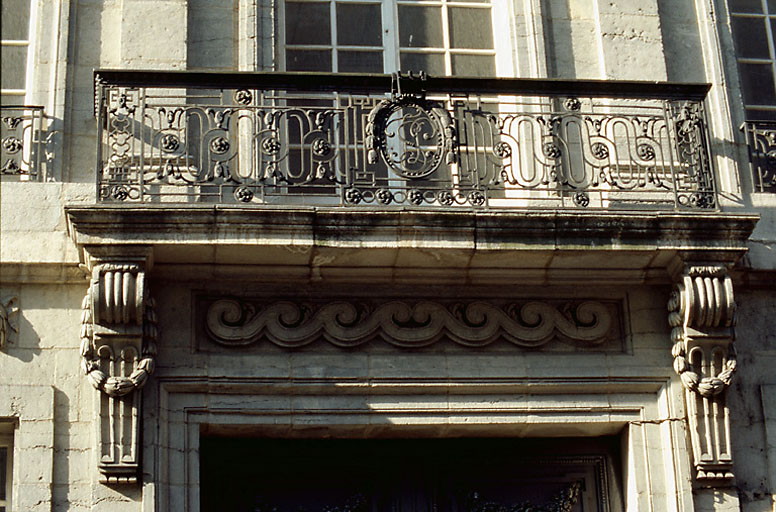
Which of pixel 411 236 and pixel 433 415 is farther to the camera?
pixel 433 415

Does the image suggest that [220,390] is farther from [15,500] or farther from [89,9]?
[89,9]

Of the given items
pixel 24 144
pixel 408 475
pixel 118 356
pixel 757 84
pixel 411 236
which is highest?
pixel 757 84

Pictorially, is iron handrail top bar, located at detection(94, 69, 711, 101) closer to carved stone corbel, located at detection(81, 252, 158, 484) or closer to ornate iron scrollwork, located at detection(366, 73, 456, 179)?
ornate iron scrollwork, located at detection(366, 73, 456, 179)

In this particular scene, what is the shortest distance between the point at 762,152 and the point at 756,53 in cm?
95

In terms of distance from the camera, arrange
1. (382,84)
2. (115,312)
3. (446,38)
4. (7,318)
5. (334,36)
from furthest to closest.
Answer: (446,38) < (334,36) < (382,84) < (7,318) < (115,312)

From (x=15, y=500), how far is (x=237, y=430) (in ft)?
4.21

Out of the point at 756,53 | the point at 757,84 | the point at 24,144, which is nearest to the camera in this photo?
the point at 24,144

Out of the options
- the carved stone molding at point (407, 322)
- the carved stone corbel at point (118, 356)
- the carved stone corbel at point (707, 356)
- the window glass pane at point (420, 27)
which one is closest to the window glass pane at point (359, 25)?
the window glass pane at point (420, 27)

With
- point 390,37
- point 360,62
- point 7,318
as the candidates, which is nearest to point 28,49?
point 7,318

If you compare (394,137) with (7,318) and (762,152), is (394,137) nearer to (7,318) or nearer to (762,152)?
(762,152)

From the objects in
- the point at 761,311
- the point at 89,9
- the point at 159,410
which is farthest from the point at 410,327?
the point at 89,9

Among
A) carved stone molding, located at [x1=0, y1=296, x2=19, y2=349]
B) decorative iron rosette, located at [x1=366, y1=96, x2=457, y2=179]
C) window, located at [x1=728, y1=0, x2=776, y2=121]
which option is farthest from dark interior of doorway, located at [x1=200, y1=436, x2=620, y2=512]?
window, located at [x1=728, y1=0, x2=776, y2=121]

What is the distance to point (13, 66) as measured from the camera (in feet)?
34.1

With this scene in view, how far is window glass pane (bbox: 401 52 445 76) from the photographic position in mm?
10852
